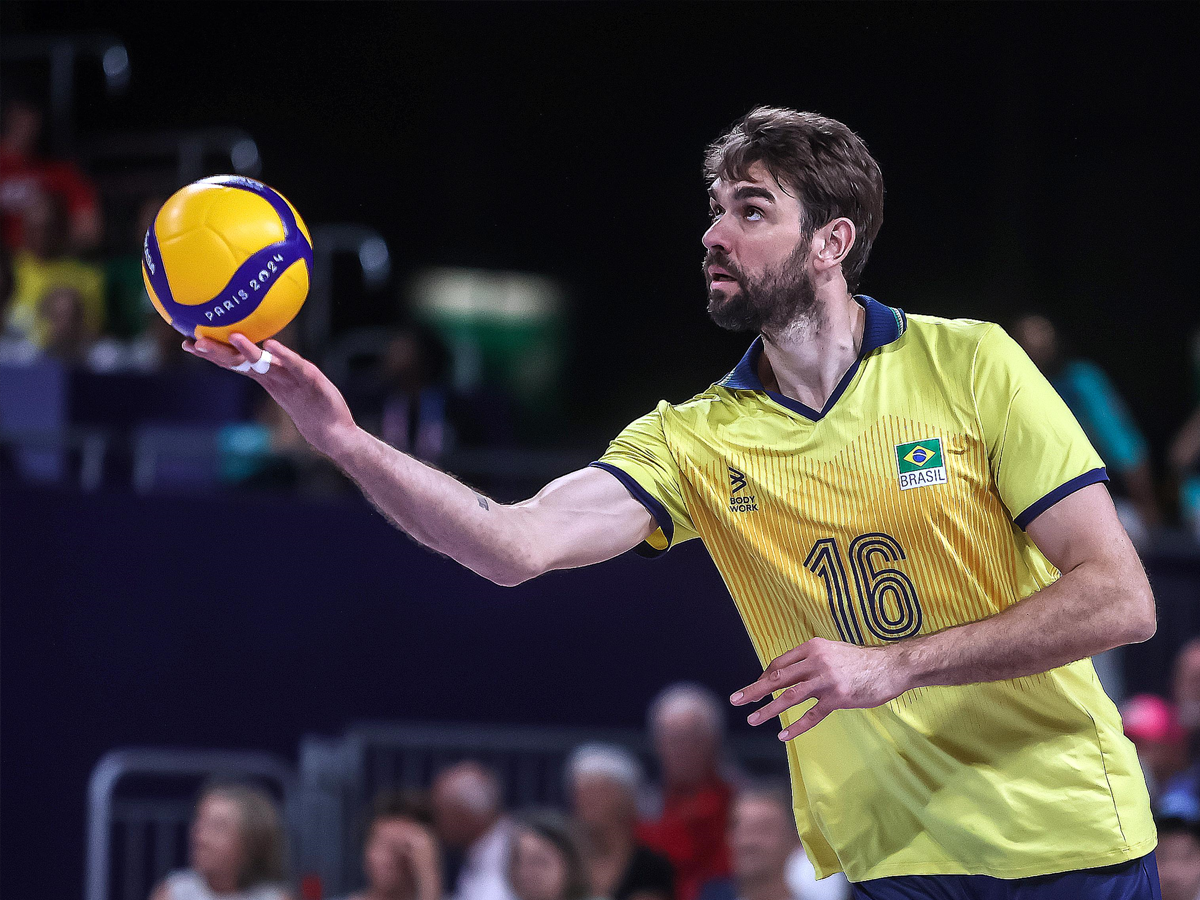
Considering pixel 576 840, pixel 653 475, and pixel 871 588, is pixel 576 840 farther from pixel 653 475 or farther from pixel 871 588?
pixel 871 588

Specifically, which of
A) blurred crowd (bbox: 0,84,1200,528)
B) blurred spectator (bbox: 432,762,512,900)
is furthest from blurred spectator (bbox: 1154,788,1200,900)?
blurred spectator (bbox: 432,762,512,900)

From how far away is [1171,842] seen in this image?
615cm

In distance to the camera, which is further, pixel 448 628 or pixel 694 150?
pixel 694 150

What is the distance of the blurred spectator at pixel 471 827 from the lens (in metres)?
7.58

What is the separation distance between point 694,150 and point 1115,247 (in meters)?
3.93

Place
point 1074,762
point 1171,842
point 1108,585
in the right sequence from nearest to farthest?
point 1108,585 → point 1074,762 → point 1171,842

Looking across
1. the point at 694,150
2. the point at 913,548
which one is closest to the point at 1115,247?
the point at 694,150

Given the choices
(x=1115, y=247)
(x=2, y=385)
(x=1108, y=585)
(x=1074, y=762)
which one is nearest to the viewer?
(x=1108, y=585)

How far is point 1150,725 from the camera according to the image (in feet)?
23.8

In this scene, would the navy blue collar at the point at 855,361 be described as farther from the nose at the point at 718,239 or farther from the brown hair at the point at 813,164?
the nose at the point at 718,239

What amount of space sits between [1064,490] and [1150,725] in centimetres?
452

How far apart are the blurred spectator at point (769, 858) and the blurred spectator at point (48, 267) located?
6287 millimetres

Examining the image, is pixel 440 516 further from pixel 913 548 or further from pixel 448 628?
pixel 448 628

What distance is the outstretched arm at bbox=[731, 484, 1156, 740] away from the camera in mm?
3045
